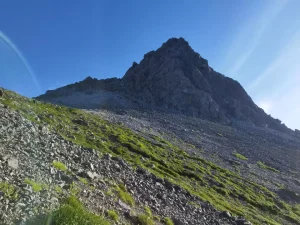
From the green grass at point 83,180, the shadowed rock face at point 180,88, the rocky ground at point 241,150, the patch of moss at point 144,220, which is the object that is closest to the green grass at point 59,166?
the green grass at point 83,180

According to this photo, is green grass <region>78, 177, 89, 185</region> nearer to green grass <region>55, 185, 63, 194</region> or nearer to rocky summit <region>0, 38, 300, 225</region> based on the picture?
rocky summit <region>0, 38, 300, 225</region>

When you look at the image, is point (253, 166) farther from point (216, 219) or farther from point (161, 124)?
point (216, 219)

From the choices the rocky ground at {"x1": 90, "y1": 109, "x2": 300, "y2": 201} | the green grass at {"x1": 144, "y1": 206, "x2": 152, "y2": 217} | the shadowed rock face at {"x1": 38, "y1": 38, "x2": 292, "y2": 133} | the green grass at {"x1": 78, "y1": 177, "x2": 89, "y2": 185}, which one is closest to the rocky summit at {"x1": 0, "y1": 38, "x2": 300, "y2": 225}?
the green grass at {"x1": 78, "y1": 177, "x2": 89, "y2": 185}

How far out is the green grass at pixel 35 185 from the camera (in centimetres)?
1448

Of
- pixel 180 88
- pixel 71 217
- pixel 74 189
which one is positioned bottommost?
pixel 71 217

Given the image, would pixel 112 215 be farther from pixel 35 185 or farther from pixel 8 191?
pixel 8 191

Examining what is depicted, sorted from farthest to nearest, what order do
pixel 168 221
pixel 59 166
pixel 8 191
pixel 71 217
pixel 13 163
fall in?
pixel 168 221 < pixel 59 166 < pixel 13 163 < pixel 8 191 < pixel 71 217

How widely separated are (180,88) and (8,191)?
156856 mm

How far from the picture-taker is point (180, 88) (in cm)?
16788

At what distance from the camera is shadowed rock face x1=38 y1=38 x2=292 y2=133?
158500 millimetres

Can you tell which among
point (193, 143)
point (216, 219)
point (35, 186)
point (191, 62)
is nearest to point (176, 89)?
point (191, 62)

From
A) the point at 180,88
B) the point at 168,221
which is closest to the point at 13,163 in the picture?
the point at 168,221

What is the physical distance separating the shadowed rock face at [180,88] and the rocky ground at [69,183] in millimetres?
117568

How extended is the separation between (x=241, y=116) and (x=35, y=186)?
175m
